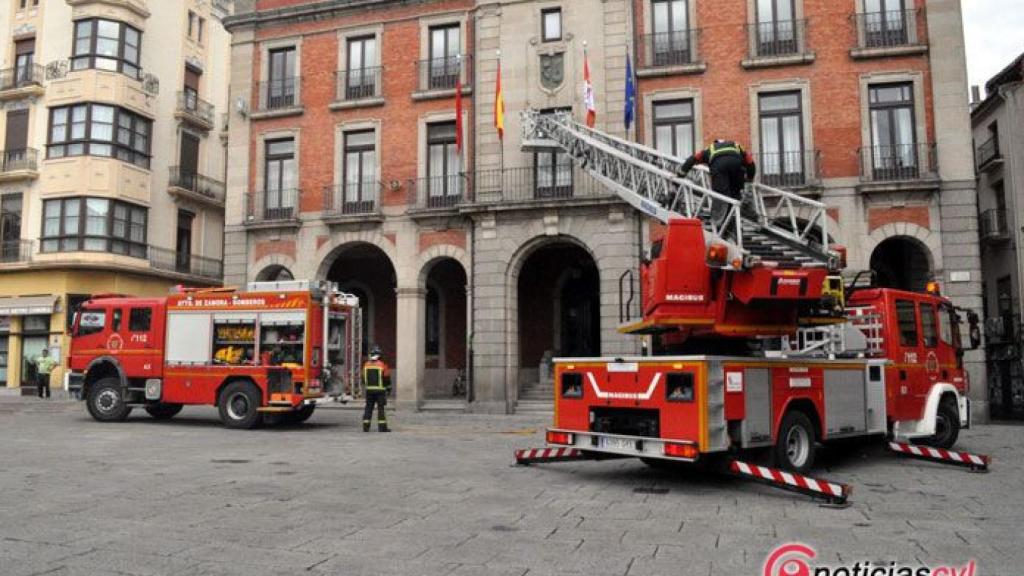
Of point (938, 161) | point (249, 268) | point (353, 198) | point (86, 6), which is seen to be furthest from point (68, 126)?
point (938, 161)

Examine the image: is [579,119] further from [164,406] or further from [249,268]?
[164,406]

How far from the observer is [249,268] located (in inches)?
993

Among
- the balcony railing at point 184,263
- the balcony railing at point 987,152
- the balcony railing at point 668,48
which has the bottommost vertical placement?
the balcony railing at point 184,263

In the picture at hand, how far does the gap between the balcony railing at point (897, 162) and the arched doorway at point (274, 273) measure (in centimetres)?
1679

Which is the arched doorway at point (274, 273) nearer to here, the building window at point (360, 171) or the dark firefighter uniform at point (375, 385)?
the building window at point (360, 171)

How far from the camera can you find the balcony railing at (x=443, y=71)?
23.9 metres

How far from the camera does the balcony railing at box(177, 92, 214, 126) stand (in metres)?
33.9

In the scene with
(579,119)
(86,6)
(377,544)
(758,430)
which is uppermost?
(86,6)

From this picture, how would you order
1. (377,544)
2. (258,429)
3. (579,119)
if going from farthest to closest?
(579,119) → (258,429) → (377,544)

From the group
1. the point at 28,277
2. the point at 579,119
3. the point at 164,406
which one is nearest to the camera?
the point at 164,406

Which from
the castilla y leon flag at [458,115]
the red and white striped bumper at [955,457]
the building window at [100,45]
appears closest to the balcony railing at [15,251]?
the building window at [100,45]

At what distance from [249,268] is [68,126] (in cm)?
1145

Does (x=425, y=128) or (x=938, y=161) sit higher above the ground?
(x=425, y=128)

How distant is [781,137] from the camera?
21281 mm
